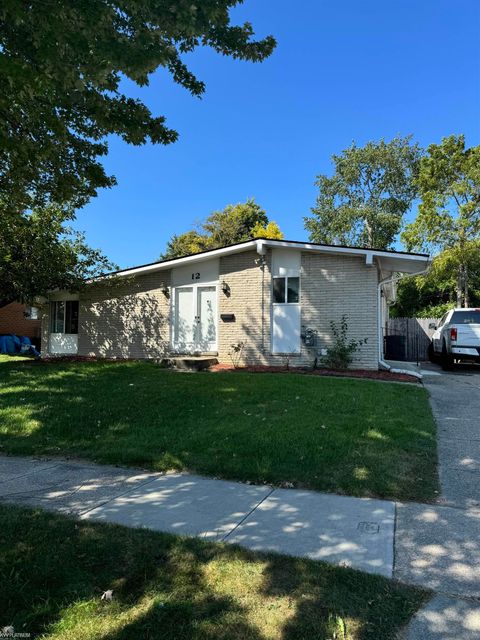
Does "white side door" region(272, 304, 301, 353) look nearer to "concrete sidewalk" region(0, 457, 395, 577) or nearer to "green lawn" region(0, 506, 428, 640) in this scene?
"concrete sidewalk" region(0, 457, 395, 577)

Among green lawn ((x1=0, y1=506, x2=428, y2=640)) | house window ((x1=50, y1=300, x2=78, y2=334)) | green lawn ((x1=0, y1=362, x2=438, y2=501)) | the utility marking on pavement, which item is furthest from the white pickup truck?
house window ((x1=50, y1=300, x2=78, y2=334))

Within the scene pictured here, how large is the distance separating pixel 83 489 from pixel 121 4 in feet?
16.5

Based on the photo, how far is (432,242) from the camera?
24891 millimetres

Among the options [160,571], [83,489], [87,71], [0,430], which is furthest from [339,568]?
[0,430]

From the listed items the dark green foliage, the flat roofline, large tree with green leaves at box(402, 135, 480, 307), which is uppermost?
large tree with green leaves at box(402, 135, 480, 307)

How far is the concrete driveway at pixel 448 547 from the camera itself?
240 cm

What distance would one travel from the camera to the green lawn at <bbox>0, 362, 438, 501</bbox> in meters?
4.78

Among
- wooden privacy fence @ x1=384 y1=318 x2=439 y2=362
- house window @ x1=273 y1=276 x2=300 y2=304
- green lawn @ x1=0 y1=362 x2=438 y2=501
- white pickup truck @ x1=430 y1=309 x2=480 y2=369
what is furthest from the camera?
wooden privacy fence @ x1=384 y1=318 x2=439 y2=362

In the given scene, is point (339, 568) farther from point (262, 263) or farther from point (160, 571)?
point (262, 263)

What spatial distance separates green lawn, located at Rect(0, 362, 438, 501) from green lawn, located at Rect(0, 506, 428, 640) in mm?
1630

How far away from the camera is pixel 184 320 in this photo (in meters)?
15.3

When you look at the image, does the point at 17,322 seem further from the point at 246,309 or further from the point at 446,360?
the point at 446,360

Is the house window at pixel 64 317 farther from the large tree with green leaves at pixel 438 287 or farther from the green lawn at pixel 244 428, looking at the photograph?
the large tree with green leaves at pixel 438 287

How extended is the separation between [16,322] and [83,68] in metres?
23.4
